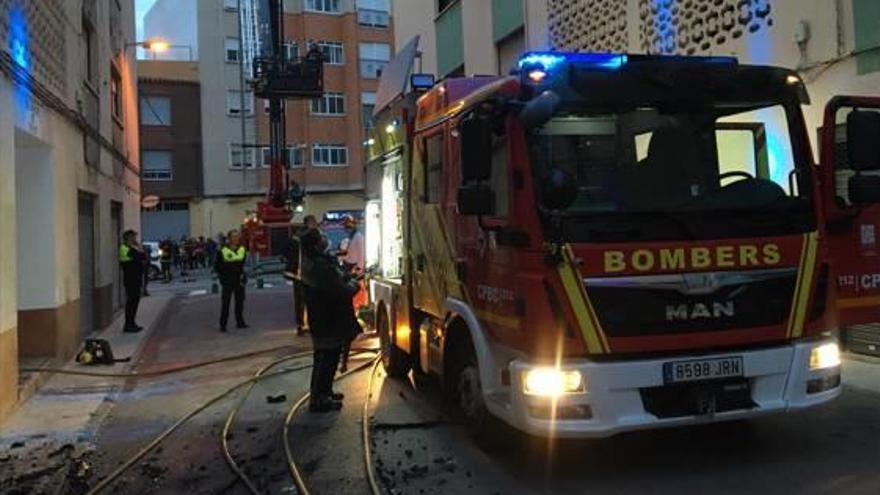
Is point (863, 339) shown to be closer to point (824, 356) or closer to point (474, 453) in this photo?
point (824, 356)

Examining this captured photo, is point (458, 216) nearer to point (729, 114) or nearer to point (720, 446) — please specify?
point (729, 114)

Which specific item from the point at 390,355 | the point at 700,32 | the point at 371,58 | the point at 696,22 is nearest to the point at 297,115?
the point at 371,58

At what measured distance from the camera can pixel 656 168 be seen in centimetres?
582

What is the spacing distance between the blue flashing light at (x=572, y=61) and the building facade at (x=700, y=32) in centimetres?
391

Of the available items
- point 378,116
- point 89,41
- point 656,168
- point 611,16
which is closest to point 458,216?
point 656,168

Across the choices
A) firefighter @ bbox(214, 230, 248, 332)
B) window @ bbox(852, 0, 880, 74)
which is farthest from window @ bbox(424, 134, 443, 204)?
firefighter @ bbox(214, 230, 248, 332)

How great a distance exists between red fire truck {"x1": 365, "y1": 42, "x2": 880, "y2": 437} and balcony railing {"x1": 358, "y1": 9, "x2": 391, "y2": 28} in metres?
48.1

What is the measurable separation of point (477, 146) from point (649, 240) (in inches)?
46.9

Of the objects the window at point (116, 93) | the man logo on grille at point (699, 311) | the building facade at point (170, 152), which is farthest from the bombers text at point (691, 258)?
the building facade at point (170, 152)

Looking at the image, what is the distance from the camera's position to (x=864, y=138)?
228 inches

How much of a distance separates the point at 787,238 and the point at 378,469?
10.1ft

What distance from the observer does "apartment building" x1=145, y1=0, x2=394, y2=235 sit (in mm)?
49188

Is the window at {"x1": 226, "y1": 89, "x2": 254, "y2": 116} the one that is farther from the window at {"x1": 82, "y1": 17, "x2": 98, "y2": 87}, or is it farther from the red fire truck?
the red fire truck

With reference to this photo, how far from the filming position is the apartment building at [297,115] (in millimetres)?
49188
